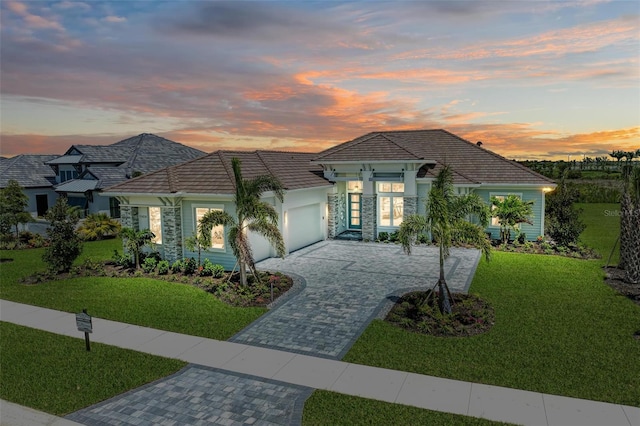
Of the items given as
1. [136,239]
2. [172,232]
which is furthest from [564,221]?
[136,239]

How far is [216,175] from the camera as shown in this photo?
20766mm

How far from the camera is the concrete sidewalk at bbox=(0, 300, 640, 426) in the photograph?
8.23m

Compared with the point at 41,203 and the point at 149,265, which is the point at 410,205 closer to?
the point at 149,265

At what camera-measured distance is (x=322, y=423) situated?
8094 millimetres

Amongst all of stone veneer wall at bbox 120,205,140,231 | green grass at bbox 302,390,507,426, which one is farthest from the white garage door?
green grass at bbox 302,390,507,426

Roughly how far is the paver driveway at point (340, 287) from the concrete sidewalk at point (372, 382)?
768mm

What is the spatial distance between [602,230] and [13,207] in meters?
39.4

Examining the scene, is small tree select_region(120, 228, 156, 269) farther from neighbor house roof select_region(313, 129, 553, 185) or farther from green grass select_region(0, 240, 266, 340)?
neighbor house roof select_region(313, 129, 553, 185)

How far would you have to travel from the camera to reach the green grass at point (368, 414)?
8039 mm

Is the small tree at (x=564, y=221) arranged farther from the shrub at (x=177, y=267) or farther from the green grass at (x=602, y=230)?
the shrub at (x=177, y=267)

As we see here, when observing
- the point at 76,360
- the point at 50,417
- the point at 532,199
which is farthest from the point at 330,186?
the point at 50,417

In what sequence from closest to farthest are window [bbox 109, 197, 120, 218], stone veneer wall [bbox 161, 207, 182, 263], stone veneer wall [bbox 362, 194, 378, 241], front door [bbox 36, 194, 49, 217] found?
1. stone veneer wall [bbox 161, 207, 182, 263]
2. stone veneer wall [bbox 362, 194, 378, 241]
3. window [bbox 109, 197, 120, 218]
4. front door [bbox 36, 194, 49, 217]

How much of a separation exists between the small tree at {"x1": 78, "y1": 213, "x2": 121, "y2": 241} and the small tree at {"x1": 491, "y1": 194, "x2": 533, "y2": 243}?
25.3 metres

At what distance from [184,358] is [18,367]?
157 inches
